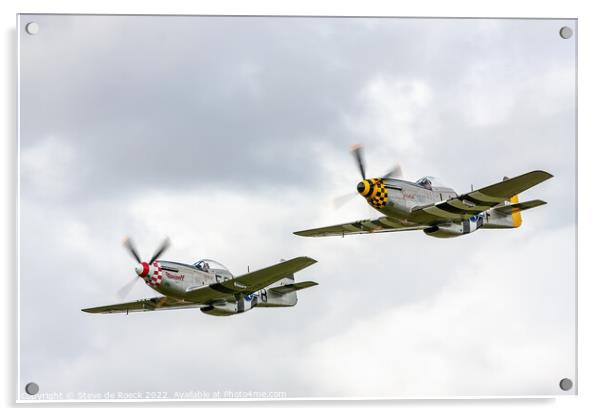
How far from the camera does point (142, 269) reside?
13312mm

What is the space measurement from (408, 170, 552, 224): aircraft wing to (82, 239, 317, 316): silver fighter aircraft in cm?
180

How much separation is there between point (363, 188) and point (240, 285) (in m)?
1.99

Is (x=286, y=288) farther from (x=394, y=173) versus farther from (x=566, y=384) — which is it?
(x=566, y=384)

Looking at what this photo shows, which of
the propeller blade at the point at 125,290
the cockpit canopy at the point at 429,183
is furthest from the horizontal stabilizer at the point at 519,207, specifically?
the propeller blade at the point at 125,290

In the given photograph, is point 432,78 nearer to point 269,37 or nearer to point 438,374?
point 269,37

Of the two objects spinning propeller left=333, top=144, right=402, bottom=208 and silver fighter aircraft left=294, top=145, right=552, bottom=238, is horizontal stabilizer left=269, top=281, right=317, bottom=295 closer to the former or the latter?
silver fighter aircraft left=294, top=145, right=552, bottom=238

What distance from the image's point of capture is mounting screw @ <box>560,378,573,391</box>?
1187 centimetres

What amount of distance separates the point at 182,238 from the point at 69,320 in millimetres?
1679

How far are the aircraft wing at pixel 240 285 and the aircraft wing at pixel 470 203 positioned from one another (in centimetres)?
206

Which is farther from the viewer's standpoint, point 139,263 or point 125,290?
point 139,263

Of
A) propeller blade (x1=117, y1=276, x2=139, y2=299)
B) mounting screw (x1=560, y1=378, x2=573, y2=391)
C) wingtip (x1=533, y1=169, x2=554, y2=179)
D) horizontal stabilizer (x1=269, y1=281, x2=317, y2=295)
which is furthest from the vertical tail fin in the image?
propeller blade (x1=117, y1=276, x2=139, y2=299)

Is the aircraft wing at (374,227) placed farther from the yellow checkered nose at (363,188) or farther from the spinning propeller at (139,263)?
the spinning propeller at (139,263)

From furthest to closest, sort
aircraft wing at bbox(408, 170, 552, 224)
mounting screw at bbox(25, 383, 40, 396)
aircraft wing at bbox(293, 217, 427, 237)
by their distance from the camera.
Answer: aircraft wing at bbox(293, 217, 427, 237) < aircraft wing at bbox(408, 170, 552, 224) < mounting screw at bbox(25, 383, 40, 396)

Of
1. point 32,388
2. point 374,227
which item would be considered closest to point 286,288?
point 374,227
